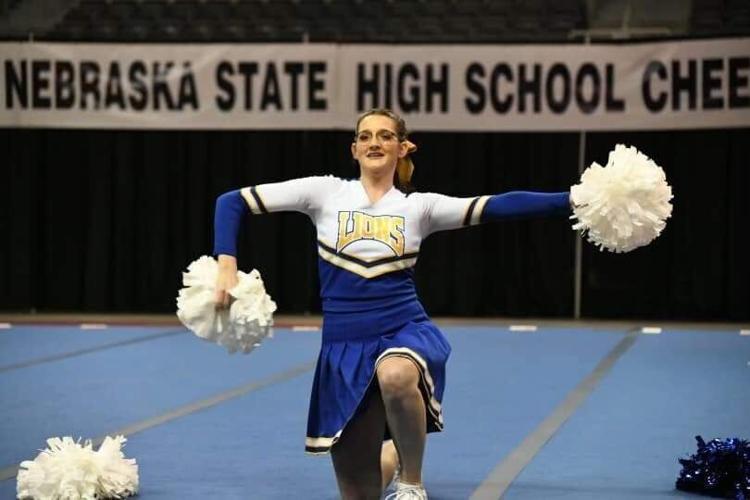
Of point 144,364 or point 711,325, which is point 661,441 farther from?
point 711,325

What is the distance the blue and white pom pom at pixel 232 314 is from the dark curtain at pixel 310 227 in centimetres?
820

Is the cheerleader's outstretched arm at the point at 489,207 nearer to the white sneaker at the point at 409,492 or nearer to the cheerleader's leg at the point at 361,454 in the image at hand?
the cheerleader's leg at the point at 361,454

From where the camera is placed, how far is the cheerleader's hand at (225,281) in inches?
151

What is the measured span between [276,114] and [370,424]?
8.00 m

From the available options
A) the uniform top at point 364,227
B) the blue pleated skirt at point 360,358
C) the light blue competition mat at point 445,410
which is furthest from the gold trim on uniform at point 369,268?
the light blue competition mat at point 445,410

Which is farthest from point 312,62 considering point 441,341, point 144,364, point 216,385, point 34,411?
point 441,341

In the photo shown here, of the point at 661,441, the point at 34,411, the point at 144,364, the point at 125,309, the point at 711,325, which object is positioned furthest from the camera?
the point at 125,309

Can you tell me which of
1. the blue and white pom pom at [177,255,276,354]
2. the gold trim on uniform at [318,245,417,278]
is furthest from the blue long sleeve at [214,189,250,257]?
the gold trim on uniform at [318,245,417,278]

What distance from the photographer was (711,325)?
37.9 ft

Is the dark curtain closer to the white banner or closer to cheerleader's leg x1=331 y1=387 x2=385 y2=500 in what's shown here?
the white banner

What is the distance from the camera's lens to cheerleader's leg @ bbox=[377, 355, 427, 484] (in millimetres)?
3869

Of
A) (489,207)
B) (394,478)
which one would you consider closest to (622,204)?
(489,207)

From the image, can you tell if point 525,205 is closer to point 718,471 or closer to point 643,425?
point 718,471

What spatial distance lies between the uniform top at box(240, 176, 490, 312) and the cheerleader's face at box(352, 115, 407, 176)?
0.29ft
